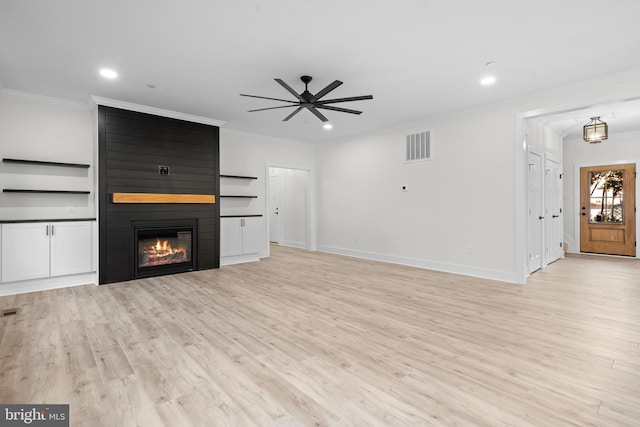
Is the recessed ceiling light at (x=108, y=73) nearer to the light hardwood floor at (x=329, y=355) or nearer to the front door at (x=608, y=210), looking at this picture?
the light hardwood floor at (x=329, y=355)

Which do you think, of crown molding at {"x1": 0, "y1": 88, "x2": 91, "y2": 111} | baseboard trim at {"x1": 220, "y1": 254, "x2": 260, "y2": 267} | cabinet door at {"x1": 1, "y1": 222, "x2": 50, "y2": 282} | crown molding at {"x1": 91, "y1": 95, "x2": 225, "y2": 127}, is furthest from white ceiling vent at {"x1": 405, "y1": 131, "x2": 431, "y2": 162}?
cabinet door at {"x1": 1, "y1": 222, "x2": 50, "y2": 282}

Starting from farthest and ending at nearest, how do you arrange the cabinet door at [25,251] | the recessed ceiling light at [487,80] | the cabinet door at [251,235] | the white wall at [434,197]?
the cabinet door at [251,235]
the white wall at [434,197]
the cabinet door at [25,251]
the recessed ceiling light at [487,80]

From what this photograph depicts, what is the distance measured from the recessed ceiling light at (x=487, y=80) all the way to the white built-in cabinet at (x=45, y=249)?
233 inches

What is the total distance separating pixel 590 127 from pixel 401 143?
10.5 feet

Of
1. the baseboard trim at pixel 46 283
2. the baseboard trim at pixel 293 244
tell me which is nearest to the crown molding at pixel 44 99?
the baseboard trim at pixel 46 283

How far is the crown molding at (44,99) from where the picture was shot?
4423 millimetres

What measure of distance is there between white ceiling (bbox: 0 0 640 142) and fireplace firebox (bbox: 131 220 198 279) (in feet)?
6.69

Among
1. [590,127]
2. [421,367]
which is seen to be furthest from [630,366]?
[590,127]

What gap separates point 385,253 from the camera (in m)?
6.66

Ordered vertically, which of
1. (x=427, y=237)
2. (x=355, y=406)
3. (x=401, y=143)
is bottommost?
(x=355, y=406)

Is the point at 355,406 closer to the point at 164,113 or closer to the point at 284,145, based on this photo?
the point at 164,113

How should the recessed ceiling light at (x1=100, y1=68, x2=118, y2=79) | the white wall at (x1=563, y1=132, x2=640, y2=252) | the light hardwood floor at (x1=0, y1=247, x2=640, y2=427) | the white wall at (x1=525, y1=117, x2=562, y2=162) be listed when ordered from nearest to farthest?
1. the light hardwood floor at (x1=0, y1=247, x2=640, y2=427)
2. the recessed ceiling light at (x1=100, y1=68, x2=118, y2=79)
3. the white wall at (x1=525, y1=117, x2=562, y2=162)
4. the white wall at (x1=563, y1=132, x2=640, y2=252)

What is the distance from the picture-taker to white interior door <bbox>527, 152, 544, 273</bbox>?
17.5ft

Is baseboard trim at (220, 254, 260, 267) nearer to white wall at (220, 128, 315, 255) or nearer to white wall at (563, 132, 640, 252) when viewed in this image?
white wall at (220, 128, 315, 255)
